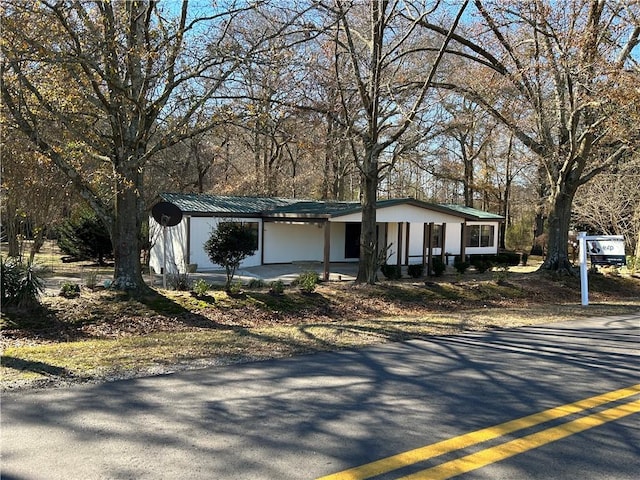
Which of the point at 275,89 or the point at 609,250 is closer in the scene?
the point at 275,89

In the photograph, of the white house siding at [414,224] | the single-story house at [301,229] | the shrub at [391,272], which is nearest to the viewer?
the shrub at [391,272]

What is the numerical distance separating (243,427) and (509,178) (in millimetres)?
39541

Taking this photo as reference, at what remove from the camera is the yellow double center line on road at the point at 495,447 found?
344cm

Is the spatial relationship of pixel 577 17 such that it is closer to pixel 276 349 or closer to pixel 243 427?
pixel 276 349

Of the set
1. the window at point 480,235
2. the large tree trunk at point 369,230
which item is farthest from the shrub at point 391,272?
the window at point 480,235

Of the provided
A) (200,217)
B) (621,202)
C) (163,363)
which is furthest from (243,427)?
(621,202)

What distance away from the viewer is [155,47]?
937cm

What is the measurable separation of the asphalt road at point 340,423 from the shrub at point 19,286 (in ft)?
14.9

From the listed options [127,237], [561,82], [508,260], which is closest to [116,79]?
[127,237]

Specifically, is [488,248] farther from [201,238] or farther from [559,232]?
[201,238]

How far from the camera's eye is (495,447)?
3.86 meters

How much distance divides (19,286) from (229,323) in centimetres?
347

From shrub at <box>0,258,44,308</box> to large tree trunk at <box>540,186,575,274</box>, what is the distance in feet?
49.0

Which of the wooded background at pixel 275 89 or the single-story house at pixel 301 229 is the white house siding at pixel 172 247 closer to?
the single-story house at pixel 301 229
